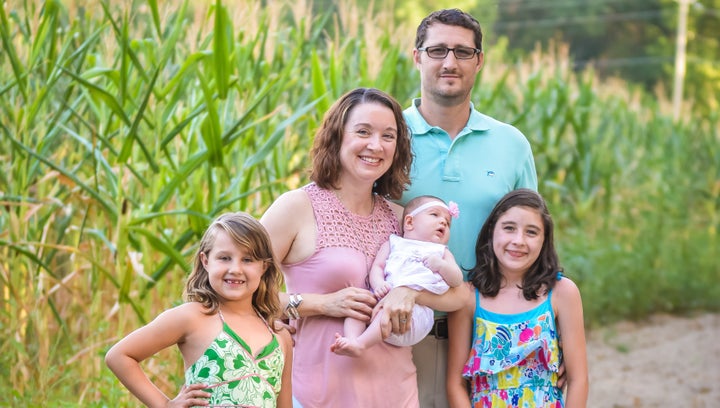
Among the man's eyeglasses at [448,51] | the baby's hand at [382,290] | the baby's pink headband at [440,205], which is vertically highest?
the man's eyeglasses at [448,51]

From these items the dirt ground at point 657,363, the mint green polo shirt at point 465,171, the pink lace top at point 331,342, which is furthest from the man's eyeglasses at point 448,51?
the dirt ground at point 657,363

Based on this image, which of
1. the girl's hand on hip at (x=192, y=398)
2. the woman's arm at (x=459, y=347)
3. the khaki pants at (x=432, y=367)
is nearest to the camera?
the girl's hand on hip at (x=192, y=398)

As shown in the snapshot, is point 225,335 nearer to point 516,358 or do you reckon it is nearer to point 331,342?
point 331,342

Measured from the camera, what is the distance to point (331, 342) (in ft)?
8.64

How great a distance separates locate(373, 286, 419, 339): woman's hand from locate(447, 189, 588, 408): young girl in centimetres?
28

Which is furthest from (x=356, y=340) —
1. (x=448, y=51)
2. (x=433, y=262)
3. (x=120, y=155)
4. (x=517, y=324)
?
(x=120, y=155)

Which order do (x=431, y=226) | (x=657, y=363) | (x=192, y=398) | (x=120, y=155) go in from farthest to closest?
1. (x=657, y=363)
2. (x=120, y=155)
3. (x=431, y=226)
4. (x=192, y=398)

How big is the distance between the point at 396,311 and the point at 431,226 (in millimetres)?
263

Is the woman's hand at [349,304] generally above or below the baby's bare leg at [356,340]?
above

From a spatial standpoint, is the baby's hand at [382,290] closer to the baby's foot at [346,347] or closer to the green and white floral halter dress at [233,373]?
the baby's foot at [346,347]

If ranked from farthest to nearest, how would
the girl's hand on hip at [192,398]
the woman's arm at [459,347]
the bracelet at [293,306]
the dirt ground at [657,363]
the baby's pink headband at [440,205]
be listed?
the dirt ground at [657,363] → the woman's arm at [459,347] → the baby's pink headband at [440,205] → the bracelet at [293,306] → the girl's hand on hip at [192,398]

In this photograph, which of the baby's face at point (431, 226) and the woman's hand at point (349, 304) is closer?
the woman's hand at point (349, 304)

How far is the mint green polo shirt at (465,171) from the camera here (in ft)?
9.51

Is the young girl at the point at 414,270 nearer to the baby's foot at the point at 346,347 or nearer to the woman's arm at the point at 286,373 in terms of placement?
the baby's foot at the point at 346,347
